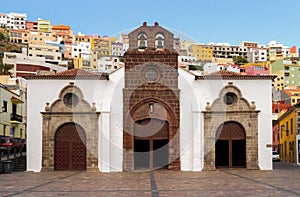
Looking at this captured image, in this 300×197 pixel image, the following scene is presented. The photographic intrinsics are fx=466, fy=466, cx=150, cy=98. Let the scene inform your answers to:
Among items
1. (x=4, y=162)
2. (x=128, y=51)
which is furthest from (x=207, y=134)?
(x=4, y=162)

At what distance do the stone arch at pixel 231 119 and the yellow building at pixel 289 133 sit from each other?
10.3 meters

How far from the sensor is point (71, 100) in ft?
95.5

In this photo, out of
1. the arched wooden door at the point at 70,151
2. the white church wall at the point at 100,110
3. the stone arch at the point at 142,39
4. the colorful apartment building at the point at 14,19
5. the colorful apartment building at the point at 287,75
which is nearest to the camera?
the white church wall at the point at 100,110

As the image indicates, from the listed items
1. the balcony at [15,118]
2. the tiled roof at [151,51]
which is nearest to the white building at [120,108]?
the tiled roof at [151,51]

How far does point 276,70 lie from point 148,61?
9125 cm

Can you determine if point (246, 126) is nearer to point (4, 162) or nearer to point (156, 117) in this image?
point (156, 117)

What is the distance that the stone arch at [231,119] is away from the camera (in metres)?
28.4

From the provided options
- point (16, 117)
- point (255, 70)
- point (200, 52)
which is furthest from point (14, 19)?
point (16, 117)

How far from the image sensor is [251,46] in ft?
611

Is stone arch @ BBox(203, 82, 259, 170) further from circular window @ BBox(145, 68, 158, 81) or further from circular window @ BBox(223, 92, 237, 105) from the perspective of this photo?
circular window @ BBox(145, 68, 158, 81)

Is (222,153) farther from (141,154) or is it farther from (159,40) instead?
(159,40)

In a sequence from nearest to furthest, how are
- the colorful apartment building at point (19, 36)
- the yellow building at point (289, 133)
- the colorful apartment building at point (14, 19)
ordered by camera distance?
the yellow building at point (289, 133) < the colorful apartment building at point (19, 36) < the colorful apartment building at point (14, 19)

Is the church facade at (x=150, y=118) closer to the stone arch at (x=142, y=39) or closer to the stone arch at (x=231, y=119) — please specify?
the stone arch at (x=231, y=119)

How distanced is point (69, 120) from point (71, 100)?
1.27 meters
